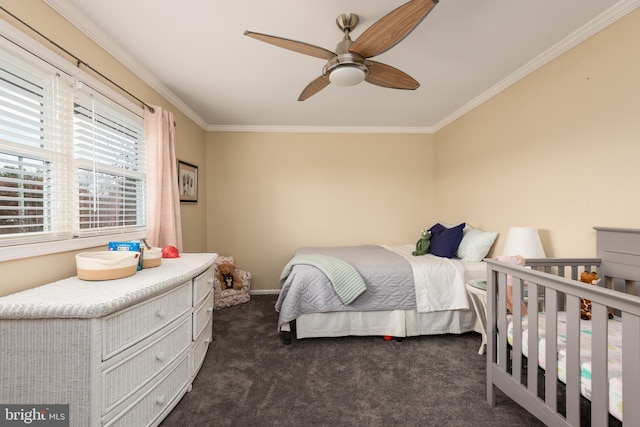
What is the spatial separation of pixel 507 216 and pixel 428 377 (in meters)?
1.70

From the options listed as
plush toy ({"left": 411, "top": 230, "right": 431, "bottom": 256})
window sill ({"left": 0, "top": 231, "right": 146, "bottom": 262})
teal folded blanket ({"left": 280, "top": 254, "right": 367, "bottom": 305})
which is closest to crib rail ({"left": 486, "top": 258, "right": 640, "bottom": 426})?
teal folded blanket ({"left": 280, "top": 254, "right": 367, "bottom": 305})

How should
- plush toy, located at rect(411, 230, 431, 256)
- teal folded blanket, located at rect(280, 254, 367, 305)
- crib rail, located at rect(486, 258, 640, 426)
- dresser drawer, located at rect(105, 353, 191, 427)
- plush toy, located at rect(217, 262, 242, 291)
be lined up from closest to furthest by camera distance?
crib rail, located at rect(486, 258, 640, 426)
dresser drawer, located at rect(105, 353, 191, 427)
teal folded blanket, located at rect(280, 254, 367, 305)
plush toy, located at rect(411, 230, 431, 256)
plush toy, located at rect(217, 262, 242, 291)

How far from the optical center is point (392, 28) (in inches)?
53.5

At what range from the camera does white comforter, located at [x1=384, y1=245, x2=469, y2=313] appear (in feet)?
7.56

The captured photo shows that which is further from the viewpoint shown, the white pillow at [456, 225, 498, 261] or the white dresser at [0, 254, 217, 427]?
the white pillow at [456, 225, 498, 261]

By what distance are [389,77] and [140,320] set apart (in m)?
2.09

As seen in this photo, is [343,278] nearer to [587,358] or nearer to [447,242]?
[447,242]

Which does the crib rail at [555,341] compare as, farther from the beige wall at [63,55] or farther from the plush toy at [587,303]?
the beige wall at [63,55]

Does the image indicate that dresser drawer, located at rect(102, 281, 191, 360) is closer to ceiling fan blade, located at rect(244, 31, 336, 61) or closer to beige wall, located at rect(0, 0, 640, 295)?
beige wall, located at rect(0, 0, 640, 295)

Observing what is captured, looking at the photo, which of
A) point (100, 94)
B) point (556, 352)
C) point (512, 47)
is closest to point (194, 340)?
point (100, 94)

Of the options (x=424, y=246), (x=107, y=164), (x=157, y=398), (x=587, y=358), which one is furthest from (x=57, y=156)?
(x=424, y=246)

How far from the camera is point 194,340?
1.76 m

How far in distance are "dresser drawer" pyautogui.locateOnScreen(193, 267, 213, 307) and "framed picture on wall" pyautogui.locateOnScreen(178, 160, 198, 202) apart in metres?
1.32

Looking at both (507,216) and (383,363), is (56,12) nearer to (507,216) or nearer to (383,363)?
(383,363)
